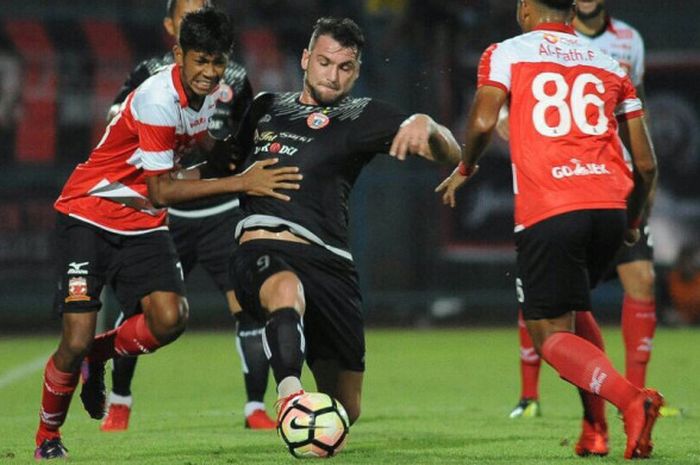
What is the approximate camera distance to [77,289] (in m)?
7.00

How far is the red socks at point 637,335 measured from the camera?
8.62 metres

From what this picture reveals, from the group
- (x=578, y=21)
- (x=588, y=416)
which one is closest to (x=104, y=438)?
(x=588, y=416)

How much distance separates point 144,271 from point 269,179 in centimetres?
Answer: 111

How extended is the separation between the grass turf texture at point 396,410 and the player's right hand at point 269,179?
1.18 metres

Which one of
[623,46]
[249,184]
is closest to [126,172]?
[249,184]

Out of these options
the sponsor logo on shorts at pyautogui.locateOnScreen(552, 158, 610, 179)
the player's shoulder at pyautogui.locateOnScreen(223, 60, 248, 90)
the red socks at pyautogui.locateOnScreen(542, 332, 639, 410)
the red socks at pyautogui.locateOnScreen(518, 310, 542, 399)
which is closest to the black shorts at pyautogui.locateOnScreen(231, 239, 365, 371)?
the red socks at pyautogui.locateOnScreen(542, 332, 639, 410)

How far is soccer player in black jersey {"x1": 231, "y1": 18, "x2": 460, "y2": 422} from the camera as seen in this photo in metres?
6.45

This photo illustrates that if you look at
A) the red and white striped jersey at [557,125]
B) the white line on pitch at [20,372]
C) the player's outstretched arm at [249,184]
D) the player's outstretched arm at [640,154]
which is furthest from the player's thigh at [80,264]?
the white line on pitch at [20,372]

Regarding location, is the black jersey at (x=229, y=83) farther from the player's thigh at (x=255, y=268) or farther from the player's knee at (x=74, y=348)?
the player's thigh at (x=255, y=268)

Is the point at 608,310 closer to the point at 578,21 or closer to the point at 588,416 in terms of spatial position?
the point at 578,21

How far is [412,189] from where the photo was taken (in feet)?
58.1

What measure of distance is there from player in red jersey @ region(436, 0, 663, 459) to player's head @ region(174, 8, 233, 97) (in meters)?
1.26

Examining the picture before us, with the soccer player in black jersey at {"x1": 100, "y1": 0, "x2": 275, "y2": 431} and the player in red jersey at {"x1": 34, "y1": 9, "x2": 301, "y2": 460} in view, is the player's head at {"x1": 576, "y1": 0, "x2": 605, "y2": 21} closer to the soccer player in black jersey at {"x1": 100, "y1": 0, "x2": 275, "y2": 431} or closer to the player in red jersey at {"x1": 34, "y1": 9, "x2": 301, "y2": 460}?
the soccer player in black jersey at {"x1": 100, "y1": 0, "x2": 275, "y2": 431}

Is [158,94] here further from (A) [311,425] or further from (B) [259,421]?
(B) [259,421]
